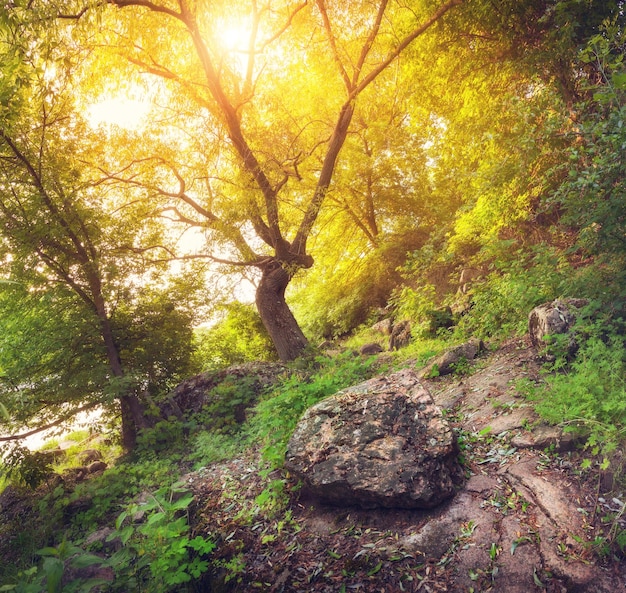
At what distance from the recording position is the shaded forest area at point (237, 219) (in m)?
3.65

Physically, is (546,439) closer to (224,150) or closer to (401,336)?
(401,336)

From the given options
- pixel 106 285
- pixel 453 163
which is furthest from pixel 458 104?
pixel 106 285

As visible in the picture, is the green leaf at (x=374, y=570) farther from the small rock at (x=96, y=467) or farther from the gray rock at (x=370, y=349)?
the gray rock at (x=370, y=349)

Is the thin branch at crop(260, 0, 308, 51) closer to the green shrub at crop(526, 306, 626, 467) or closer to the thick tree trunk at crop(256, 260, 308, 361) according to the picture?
the thick tree trunk at crop(256, 260, 308, 361)

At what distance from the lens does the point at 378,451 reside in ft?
10.1

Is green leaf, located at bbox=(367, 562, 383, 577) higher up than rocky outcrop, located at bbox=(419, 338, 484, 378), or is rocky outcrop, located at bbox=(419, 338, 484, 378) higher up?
rocky outcrop, located at bbox=(419, 338, 484, 378)

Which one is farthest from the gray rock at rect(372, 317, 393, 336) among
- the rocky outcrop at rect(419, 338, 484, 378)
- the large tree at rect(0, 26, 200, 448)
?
the large tree at rect(0, 26, 200, 448)

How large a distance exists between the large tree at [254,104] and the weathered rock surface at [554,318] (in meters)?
5.20

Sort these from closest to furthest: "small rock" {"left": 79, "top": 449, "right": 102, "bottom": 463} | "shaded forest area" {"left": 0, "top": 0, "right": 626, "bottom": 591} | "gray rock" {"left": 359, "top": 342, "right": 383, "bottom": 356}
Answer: "shaded forest area" {"left": 0, "top": 0, "right": 626, "bottom": 591} → "small rock" {"left": 79, "top": 449, "right": 102, "bottom": 463} → "gray rock" {"left": 359, "top": 342, "right": 383, "bottom": 356}

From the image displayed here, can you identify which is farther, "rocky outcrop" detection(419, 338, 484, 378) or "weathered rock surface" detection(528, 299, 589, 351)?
"rocky outcrop" detection(419, 338, 484, 378)

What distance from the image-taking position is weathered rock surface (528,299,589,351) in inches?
160

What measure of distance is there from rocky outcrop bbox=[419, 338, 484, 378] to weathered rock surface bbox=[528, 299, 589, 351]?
90 centimetres

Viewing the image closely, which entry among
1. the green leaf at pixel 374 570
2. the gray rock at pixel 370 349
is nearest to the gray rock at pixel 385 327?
the gray rock at pixel 370 349

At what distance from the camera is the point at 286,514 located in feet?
10.5
